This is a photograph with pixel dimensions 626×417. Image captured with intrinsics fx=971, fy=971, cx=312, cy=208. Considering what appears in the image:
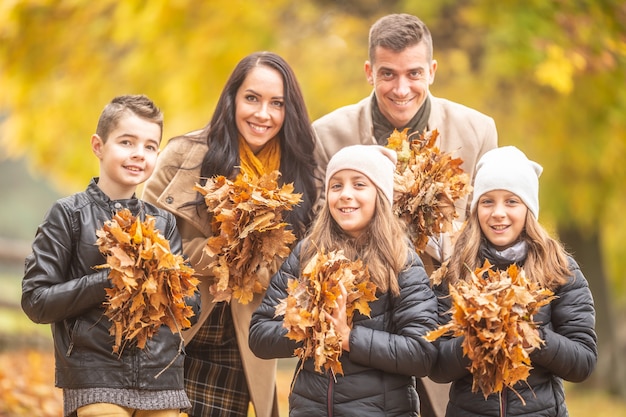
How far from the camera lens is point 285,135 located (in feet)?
20.0

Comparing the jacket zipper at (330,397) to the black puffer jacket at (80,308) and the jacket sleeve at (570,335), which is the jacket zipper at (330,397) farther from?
the jacket sleeve at (570,335)

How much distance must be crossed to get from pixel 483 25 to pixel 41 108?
569 cm

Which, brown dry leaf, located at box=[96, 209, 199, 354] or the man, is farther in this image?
the man

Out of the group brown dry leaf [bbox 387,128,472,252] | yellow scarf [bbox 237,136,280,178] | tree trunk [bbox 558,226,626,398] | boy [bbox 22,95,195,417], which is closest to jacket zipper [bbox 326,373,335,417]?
boy [bbox 22,95,195,417]

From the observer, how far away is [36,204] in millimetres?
32125

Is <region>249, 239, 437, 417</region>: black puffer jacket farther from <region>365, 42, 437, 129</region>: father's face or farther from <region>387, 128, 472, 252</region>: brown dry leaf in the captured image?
<region>365, 42, 437, 129</region>: father's face

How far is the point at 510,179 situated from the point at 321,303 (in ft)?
4.34

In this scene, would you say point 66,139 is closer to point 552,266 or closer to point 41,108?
point 41,108

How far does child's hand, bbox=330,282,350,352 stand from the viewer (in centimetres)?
476

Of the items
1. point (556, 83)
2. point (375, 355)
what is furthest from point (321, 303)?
point (556, 83)

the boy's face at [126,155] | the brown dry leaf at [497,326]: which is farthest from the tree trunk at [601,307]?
the boy's face at [126,155]

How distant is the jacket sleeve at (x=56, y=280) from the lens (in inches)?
185

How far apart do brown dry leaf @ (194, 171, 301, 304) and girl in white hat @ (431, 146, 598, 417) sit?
38.8 inches

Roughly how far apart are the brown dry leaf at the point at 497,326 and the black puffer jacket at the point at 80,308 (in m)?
1.40
